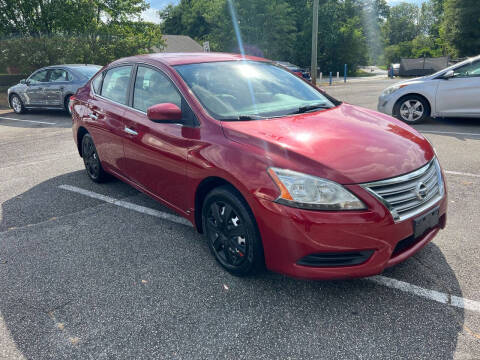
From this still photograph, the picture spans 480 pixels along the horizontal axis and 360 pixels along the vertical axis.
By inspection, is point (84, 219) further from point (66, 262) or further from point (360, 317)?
point (360, 317)

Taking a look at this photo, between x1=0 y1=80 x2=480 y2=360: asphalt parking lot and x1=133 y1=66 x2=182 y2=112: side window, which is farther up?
x1=133 y1=66 x2=182 y2=112: side window

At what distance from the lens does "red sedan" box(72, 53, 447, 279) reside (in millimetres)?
2439

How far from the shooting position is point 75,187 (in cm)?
530

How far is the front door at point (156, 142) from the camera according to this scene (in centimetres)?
333

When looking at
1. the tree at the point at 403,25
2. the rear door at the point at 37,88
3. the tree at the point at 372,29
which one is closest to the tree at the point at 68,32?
the rear door at the point at 37,88

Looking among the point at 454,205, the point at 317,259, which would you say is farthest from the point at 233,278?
the point at 454,205

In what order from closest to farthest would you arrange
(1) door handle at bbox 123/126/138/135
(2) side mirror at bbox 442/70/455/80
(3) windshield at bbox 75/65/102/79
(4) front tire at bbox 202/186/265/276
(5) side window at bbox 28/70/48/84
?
(4) front tire at bbox 202/186/265/276 → (1) door handle at bbox 123/126/138/135 → (2) side mirror at bbox 442/70/455/80 → (3) windshield at bbox 75/65/102/79 → (5) side window at bbox 28/70/48/84

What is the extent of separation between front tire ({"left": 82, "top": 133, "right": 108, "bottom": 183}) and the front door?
1.02 m

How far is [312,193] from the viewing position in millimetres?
→ 2443

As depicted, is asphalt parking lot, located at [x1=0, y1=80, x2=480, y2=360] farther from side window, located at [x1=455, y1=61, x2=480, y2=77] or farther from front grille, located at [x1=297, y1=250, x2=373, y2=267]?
side window, located at [x1=455, y1=61, x2=480, y2=77]

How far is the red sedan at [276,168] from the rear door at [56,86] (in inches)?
Result: 334

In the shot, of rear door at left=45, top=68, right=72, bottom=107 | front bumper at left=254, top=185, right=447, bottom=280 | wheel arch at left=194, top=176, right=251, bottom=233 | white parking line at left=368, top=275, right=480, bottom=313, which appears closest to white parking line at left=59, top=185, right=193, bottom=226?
wheel arch at left=194, top=176, right=251, bottom=233

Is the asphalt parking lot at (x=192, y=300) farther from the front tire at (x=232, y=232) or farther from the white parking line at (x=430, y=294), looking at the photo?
the front tire at (x=232, y=232)

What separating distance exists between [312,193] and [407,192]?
2.12ft
